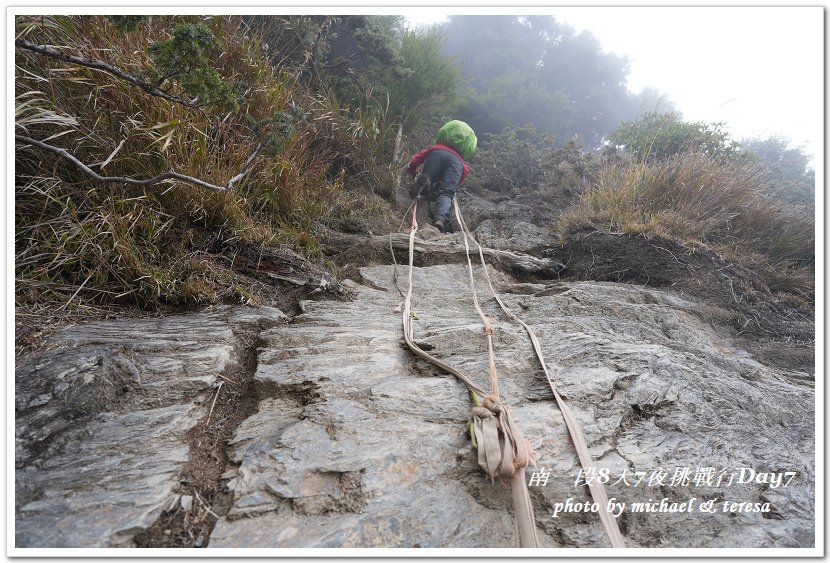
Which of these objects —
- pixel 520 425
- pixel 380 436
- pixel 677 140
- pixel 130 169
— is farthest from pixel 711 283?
pixel 130 169

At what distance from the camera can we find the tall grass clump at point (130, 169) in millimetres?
1600

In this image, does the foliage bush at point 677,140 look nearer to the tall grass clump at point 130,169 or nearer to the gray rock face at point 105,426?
the tall grass clump at point 130,169

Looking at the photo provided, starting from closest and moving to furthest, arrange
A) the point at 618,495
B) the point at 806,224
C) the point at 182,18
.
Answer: the point at 618,495
the point at 182,18
the point at 806,224

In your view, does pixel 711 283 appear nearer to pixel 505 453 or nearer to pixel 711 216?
pixel 711 216

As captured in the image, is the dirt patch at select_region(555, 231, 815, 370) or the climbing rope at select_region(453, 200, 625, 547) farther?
the dirt patch at select_region(555, 231, 815, 370)

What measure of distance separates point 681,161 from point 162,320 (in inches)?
189

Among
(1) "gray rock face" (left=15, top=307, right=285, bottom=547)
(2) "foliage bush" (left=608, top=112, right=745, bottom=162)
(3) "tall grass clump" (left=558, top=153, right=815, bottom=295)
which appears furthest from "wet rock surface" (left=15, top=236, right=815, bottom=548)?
(2) "foliage bush" (left=608, top=112, right=745, bottom=162)

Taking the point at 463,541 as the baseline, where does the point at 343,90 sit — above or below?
above

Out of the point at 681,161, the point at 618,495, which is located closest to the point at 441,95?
the point at 681,161

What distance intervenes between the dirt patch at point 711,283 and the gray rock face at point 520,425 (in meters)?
0.42

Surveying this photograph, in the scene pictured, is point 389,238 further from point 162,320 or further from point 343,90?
point 343,90

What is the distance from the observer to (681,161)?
3945 millimetres

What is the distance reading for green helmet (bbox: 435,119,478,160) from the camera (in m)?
5.44

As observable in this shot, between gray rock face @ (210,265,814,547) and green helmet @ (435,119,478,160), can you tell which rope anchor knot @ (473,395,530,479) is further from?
green helmet @ (435,119,478,160)
